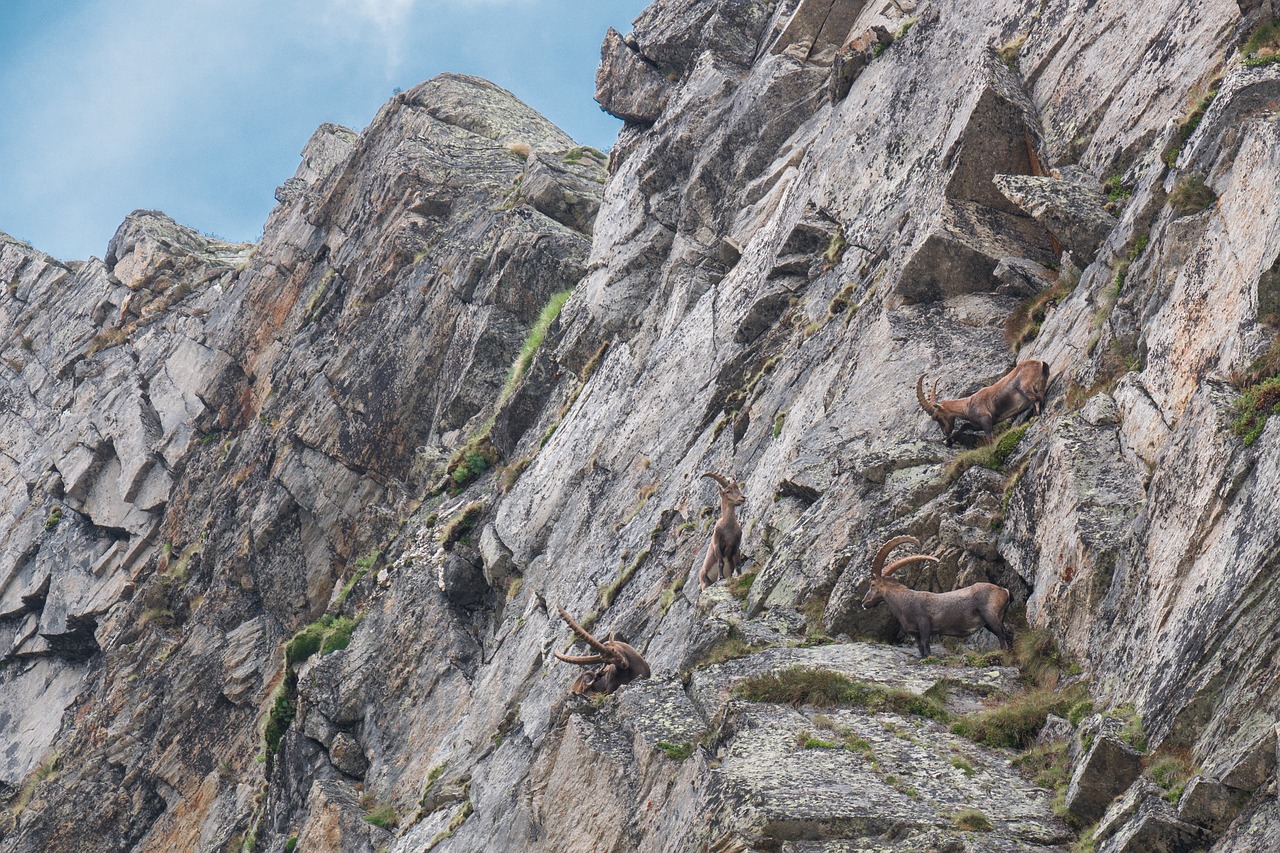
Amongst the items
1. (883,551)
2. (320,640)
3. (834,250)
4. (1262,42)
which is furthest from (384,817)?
(1262,42)

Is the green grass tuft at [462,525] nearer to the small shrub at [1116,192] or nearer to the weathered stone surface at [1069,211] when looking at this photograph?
the weathered stone surface at [1069,211]

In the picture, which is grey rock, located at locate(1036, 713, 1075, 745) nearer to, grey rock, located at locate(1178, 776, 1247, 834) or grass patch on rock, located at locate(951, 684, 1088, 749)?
grass patch on rock, located at locate(951, 684, 1088, 749)

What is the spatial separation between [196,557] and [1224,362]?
36.5m

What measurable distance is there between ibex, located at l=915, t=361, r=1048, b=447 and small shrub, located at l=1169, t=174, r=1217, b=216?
2586 millimetres

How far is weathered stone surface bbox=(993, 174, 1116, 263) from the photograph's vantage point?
17.8 metres

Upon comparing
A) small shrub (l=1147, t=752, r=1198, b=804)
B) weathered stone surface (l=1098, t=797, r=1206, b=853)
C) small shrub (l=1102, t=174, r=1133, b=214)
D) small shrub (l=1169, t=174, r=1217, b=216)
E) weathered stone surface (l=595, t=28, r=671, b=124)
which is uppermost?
weathered stone surface (l=595, t=28, r=671, b=124)

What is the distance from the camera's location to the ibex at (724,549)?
1781 centimetres

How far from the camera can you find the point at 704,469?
2200 centimetres

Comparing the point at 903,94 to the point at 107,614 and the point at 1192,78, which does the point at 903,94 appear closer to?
the point at 1192,78

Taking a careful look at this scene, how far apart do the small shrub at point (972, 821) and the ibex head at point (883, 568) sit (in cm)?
391

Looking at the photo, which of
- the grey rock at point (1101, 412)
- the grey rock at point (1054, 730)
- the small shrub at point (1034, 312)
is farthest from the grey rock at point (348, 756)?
the grey rock at point (1054, 730)

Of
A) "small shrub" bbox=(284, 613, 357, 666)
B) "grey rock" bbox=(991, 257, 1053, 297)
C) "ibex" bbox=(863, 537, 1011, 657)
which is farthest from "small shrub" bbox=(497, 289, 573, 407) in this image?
"ibex" bbox=(863, 537, 1011, 657)

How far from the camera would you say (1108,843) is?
367 inches

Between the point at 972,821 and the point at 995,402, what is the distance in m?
7.11
